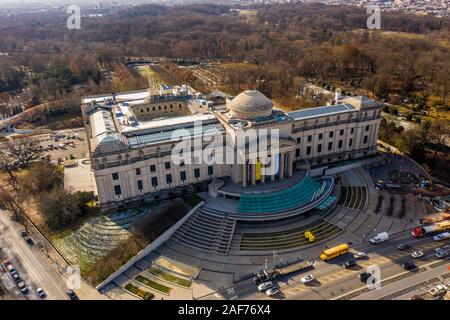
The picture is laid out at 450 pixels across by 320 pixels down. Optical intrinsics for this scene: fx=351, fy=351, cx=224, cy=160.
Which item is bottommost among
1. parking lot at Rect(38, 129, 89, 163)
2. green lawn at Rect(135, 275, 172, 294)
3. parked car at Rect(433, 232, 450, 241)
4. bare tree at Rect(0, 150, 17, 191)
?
green lawn at Rect(135, 275, 172, 294)

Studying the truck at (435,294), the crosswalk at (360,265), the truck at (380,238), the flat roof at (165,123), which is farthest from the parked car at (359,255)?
the flat roof at (165,123)

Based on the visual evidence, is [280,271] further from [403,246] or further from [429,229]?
[429,229]

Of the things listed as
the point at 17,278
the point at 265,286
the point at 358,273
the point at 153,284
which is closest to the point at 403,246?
the point at 358,273

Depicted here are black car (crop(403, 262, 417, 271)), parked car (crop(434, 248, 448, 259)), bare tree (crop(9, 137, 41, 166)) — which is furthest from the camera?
bare tree (crop(9, 137, 41, 166))

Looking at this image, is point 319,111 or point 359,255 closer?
point 359,255

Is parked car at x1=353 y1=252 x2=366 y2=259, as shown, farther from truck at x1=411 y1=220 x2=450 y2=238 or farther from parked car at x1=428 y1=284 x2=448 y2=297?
truck at x1=411 y1=220 x2=450 y2=238

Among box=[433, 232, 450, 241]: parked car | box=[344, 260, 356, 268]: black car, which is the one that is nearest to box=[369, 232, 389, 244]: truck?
box=[344, 260, 356, 268]: black car
